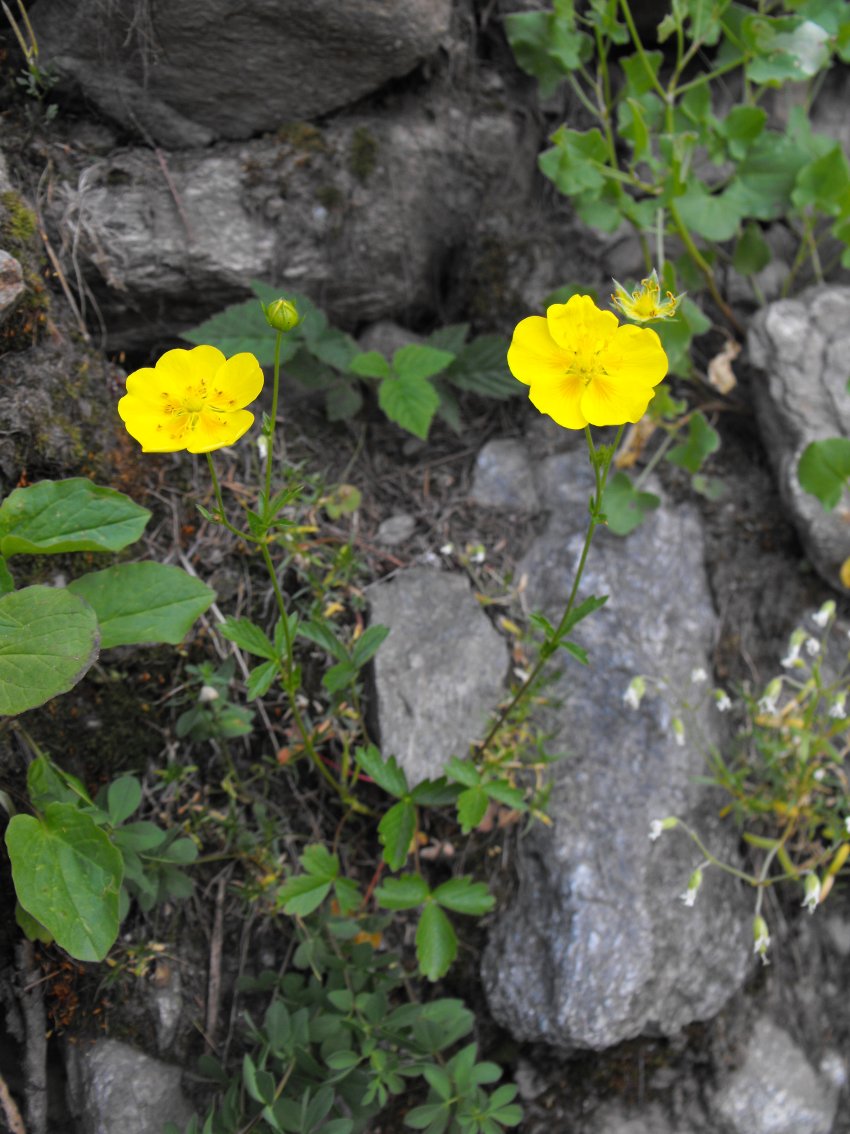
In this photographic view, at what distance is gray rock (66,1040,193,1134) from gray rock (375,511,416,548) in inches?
53.8

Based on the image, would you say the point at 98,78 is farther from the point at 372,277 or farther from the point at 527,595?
the point at 527,595

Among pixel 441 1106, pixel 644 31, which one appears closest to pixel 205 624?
pixel 441 1106

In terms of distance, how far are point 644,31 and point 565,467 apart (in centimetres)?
161

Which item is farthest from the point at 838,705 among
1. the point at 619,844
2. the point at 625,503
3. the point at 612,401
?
the point at 612,401

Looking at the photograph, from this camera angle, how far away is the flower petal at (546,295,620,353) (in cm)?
163

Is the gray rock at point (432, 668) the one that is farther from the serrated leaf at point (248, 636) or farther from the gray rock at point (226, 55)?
the gray rock at point (226, 55)

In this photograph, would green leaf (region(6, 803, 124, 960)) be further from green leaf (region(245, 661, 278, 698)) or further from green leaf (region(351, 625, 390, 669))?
green leaf (region(351, 625, 390, 669))

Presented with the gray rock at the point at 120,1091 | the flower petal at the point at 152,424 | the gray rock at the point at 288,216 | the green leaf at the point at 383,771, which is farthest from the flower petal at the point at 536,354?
the gray rock at the point at 120,1091

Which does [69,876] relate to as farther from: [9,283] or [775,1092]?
[775,1092]

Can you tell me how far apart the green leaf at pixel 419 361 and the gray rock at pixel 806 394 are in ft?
3.43

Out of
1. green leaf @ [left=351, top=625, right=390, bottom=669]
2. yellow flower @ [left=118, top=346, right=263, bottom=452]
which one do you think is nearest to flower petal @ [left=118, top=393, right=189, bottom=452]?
yellow flower @ [left=118, top=346, right=263, bottom=452]

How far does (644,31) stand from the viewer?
307cm

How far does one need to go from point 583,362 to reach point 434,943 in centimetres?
119

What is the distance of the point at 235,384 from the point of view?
5.41ft
